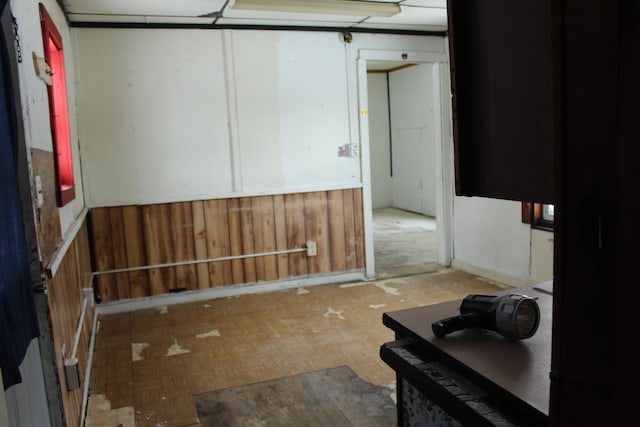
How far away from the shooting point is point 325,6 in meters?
3.85

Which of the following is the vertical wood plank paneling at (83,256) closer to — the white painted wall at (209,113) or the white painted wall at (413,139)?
the white painted wall at (209,113)

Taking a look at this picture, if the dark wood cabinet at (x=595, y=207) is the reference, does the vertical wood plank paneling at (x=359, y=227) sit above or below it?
below

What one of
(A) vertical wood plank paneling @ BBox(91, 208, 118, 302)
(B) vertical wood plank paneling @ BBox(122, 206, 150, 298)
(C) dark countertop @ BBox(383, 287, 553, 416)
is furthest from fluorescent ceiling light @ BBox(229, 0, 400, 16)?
(C) dark countertop @ BBox(383, 287, 553, 416)

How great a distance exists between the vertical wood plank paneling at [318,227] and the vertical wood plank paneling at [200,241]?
3.11 feet

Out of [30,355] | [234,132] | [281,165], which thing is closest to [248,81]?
[234,132]

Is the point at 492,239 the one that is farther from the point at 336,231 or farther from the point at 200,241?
the point at 200,241

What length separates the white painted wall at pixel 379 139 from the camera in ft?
30.2

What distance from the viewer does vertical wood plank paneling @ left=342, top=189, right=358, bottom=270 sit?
4.93m

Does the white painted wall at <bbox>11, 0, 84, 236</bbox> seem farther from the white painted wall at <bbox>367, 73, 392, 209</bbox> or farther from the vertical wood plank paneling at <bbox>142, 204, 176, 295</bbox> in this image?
the white painted wall at <bbox>367, 73, 392, 209</bbox>

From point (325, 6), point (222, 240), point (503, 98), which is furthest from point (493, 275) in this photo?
point (503, 98)

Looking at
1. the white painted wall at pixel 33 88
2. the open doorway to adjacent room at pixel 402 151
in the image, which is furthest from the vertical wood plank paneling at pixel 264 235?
the open doorway to adjacent room at pixel 402 151

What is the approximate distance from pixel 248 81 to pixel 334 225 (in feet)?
5.05

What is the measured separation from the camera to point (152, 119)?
4270 mm

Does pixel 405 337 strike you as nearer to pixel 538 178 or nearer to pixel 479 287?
pixel 538 178
